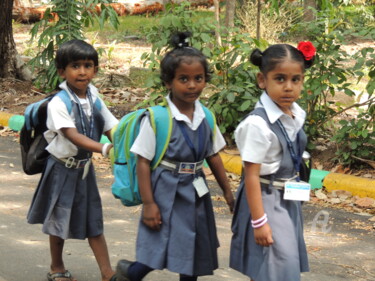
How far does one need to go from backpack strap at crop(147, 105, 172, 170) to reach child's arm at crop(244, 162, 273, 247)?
449 millimetres

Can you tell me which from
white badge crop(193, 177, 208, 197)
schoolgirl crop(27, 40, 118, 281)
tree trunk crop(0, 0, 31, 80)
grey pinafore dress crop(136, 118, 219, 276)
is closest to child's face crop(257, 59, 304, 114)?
grey pinafore dress crop(136, 118, 219, 276)

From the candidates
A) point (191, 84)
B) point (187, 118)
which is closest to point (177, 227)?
point (187, 118)

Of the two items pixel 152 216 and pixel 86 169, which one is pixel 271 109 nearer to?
pixel 152 216

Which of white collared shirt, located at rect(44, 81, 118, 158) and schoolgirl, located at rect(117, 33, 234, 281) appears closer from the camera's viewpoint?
schoolgirl, located at rect(117, 33, 234, 281)

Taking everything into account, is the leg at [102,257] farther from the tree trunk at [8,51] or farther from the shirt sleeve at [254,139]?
the tree trunk at [8,51]

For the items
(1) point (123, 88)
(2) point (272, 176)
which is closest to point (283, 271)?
(2) point (272, 176)

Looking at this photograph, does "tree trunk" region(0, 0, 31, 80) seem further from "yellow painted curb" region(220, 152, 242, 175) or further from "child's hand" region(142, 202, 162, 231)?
"child's hand" region(142, 202, 162, 231)

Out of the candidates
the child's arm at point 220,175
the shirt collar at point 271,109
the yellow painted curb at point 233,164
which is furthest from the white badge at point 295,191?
the yellow painted curb at point 233,164

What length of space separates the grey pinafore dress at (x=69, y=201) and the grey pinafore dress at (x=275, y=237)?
103 cm

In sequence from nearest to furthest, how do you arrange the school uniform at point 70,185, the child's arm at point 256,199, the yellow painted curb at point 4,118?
the child's arm at point 256,199 < the school uniform at point 70,185 < the yellow painted curb at point 4,118

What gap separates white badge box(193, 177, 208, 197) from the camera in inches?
155

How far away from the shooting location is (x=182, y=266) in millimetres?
3854

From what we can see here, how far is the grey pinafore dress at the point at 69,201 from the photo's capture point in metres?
4.48

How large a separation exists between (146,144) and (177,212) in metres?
0.38
